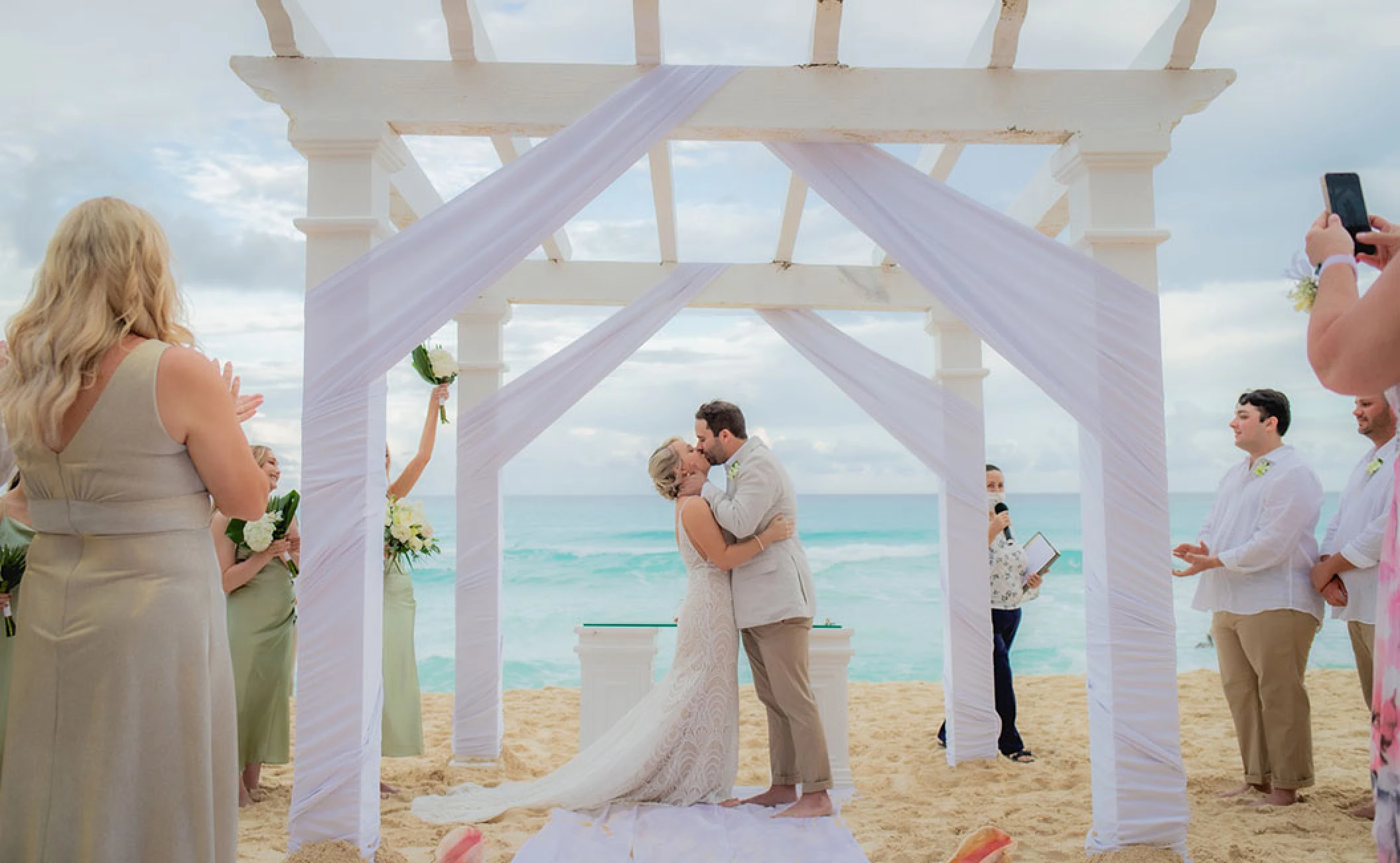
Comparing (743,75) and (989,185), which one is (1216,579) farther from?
(989,185)

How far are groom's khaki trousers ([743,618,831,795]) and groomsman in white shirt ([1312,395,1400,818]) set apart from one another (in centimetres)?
231

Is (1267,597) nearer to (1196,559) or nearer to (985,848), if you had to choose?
(1196,559)

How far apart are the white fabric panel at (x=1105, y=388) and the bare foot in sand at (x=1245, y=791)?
1.33m

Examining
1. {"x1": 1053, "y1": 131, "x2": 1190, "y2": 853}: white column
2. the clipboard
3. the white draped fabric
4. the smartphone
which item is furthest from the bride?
the smartphone

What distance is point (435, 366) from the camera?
17.0 ft

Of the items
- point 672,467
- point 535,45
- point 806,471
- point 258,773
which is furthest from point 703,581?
Answer: point 806,471

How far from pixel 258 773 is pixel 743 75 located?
3.88 m

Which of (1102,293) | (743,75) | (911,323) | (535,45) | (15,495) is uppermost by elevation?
(911,323)

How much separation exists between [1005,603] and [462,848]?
359cm

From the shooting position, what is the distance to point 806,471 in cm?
3011

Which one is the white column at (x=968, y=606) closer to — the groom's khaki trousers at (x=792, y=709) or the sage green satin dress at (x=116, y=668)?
the groom's khaki trousers at (x=792, y=709)

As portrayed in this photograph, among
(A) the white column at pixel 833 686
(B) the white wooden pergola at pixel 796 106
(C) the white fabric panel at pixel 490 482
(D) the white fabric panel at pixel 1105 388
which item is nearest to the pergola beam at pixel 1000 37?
(B) the white wooden pergola at pixel 796 106

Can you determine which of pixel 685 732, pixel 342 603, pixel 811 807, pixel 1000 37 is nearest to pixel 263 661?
pixel 342 603

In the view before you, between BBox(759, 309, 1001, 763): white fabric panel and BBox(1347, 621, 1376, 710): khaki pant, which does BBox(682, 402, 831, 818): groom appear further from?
BBox(1347, 621, 1376, 710): khaki pant
